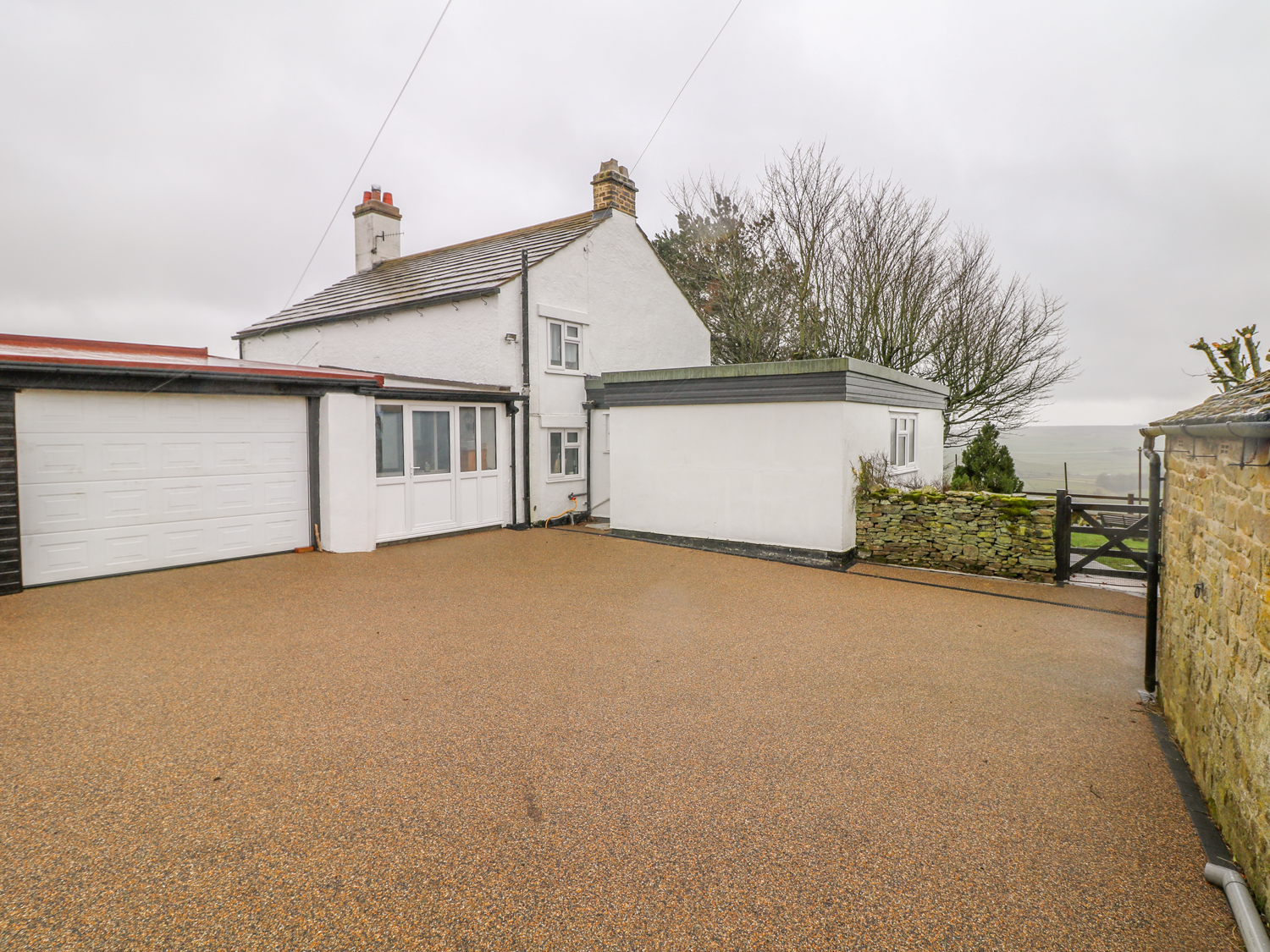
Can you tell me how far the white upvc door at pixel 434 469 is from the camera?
38.9 ft

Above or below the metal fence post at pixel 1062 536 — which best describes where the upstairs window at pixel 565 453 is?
above

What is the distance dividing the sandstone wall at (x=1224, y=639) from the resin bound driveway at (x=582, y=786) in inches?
12.8

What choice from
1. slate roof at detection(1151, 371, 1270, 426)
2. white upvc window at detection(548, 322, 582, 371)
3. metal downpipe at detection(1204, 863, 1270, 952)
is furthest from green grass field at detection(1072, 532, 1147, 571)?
white upvc window at detection(548, 322, 582, 371)

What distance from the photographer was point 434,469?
12.7m

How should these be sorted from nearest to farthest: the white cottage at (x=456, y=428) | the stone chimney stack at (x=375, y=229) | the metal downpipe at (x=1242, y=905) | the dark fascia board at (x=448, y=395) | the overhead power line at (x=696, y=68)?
the metal downpipe at (x=1242, y=905), the white cottage at (x=456, y=428), the overhead power line at (x=696, y=68), the dark fascia board at (x=448, y=395), the stone chimney stack at (x=375, y=229)

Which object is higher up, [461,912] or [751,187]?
[751,187]

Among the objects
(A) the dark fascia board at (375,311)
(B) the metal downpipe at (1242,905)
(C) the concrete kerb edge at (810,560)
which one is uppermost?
(A) the dark fascia board at (375,311)

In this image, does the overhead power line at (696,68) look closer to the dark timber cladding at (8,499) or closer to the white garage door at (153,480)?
the white garage door at (153,480)

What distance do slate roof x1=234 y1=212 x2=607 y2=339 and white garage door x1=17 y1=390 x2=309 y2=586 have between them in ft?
16.0

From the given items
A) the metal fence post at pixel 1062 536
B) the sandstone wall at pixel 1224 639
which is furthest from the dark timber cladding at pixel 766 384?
the sandstone wall at pixel 1224 639

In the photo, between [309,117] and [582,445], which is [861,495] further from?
[309,117]

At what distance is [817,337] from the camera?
19312 millimetres

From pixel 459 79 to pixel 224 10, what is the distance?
3.69 m

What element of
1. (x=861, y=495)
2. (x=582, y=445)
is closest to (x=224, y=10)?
(x=582, y=445)
